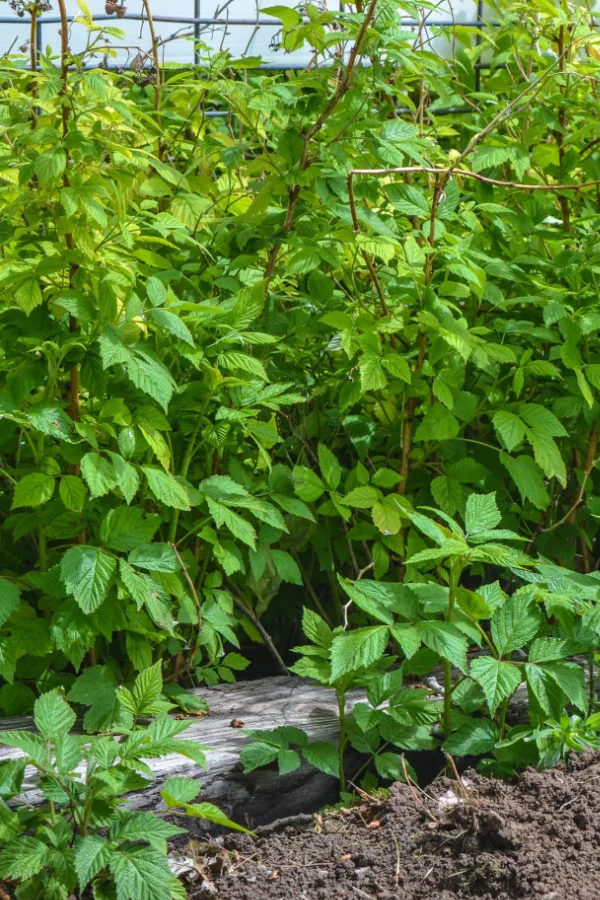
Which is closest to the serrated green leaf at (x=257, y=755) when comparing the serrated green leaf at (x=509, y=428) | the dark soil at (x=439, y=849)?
the dark soil at (x=439, y=849)

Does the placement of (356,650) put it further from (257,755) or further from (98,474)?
(98,474)

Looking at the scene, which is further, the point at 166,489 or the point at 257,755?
the point at 257,755

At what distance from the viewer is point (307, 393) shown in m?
2.85

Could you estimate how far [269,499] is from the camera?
262 cm

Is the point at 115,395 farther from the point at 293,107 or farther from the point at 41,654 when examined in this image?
the point at 293,107

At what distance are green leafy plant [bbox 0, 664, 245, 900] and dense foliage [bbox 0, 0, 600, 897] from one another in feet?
0.88

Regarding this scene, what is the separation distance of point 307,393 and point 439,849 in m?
1.31

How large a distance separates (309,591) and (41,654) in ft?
3.22

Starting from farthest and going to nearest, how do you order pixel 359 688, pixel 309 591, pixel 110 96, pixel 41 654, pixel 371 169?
pixel 309 591 → pixel 359 688 → pixel 371 169 → pixel 110 96 → pixel 41 654

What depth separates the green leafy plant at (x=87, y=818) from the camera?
1769 mm

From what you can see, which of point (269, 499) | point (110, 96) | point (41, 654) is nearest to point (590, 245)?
point (269, 499)

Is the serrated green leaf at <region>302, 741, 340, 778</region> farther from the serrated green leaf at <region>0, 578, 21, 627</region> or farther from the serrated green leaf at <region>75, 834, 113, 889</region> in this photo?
the serrated green leaf at <region>0, 578, 21, 627</region>

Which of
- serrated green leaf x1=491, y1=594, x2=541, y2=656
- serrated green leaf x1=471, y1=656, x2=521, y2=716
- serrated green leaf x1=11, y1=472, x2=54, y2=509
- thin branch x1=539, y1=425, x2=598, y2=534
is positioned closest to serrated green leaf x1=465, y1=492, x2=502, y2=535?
serrated green leaf x1=491, y1=594, x2=541, y2=656

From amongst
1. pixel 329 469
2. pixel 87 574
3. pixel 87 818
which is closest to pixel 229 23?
pixel 329 469
